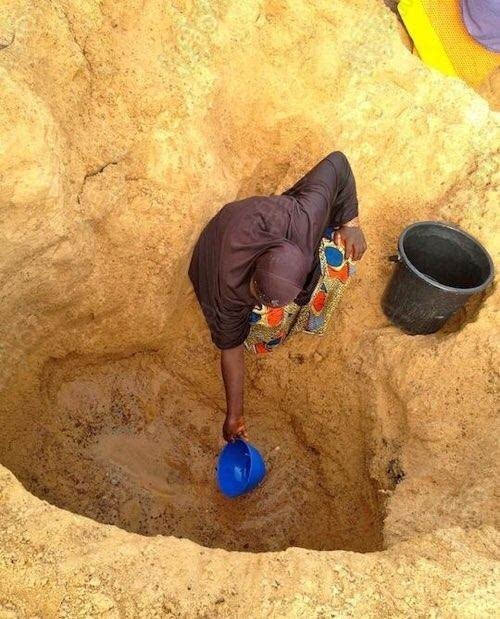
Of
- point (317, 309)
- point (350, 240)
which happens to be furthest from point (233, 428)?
point (350, 240)

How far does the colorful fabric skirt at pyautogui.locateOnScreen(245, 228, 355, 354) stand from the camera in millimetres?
2623

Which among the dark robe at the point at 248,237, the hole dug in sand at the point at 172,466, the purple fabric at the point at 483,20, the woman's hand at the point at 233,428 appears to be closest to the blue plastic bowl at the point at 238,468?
the woman's hand at the point at 233,428

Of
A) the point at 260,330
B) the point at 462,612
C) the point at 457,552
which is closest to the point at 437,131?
the point at 260,330

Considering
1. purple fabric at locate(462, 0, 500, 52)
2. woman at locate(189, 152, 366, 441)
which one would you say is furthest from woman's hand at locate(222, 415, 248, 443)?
purple fabric at locate(462, 0, 500, 52)

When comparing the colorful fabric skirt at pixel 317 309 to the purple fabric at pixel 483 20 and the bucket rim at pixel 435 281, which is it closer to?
the bucket rim at pixel 435 281

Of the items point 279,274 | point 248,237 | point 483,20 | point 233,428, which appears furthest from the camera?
point 483,20

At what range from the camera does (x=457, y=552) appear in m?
1.70

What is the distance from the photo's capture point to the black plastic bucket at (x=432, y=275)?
2553mm

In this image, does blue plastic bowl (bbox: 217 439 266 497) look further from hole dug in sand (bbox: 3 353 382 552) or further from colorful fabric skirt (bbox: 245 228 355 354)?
colorful fabric skirt (bbox: 245 228 355 354)

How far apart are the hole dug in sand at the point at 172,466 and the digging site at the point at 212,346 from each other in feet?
0.04

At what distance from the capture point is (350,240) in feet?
8.72

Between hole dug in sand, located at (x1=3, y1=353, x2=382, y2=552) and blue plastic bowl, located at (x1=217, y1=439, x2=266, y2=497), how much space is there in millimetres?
338

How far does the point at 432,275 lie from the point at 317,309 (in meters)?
0.72

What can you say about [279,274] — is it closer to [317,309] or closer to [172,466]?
[317,309]
